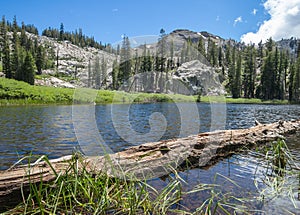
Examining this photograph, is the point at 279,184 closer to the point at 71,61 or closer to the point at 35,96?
the point at 35,96

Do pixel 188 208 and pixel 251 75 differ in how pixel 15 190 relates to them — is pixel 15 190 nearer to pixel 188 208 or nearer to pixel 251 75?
pixel 188 208

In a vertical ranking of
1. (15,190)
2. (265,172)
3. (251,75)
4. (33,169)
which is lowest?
(265,172)

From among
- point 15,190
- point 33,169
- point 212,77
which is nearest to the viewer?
point 15,190

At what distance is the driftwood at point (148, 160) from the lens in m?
3.95

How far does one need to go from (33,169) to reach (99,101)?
174 ft

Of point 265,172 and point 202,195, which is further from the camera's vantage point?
point 265,172

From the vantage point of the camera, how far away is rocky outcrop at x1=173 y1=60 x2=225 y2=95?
10609 cm

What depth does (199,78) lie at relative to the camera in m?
109

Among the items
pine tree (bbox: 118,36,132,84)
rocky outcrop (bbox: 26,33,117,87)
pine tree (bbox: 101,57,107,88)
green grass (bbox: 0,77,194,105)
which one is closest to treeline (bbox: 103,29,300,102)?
pine tree (bbox: 118,36,132,84)

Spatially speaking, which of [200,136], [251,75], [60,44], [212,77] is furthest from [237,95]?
[60,44]

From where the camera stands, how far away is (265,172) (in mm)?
6715

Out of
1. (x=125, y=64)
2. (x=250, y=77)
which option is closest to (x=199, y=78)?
(x=250, y=77)

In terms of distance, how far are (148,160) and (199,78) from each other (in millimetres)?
107292

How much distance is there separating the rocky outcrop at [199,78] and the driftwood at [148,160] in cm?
9706
